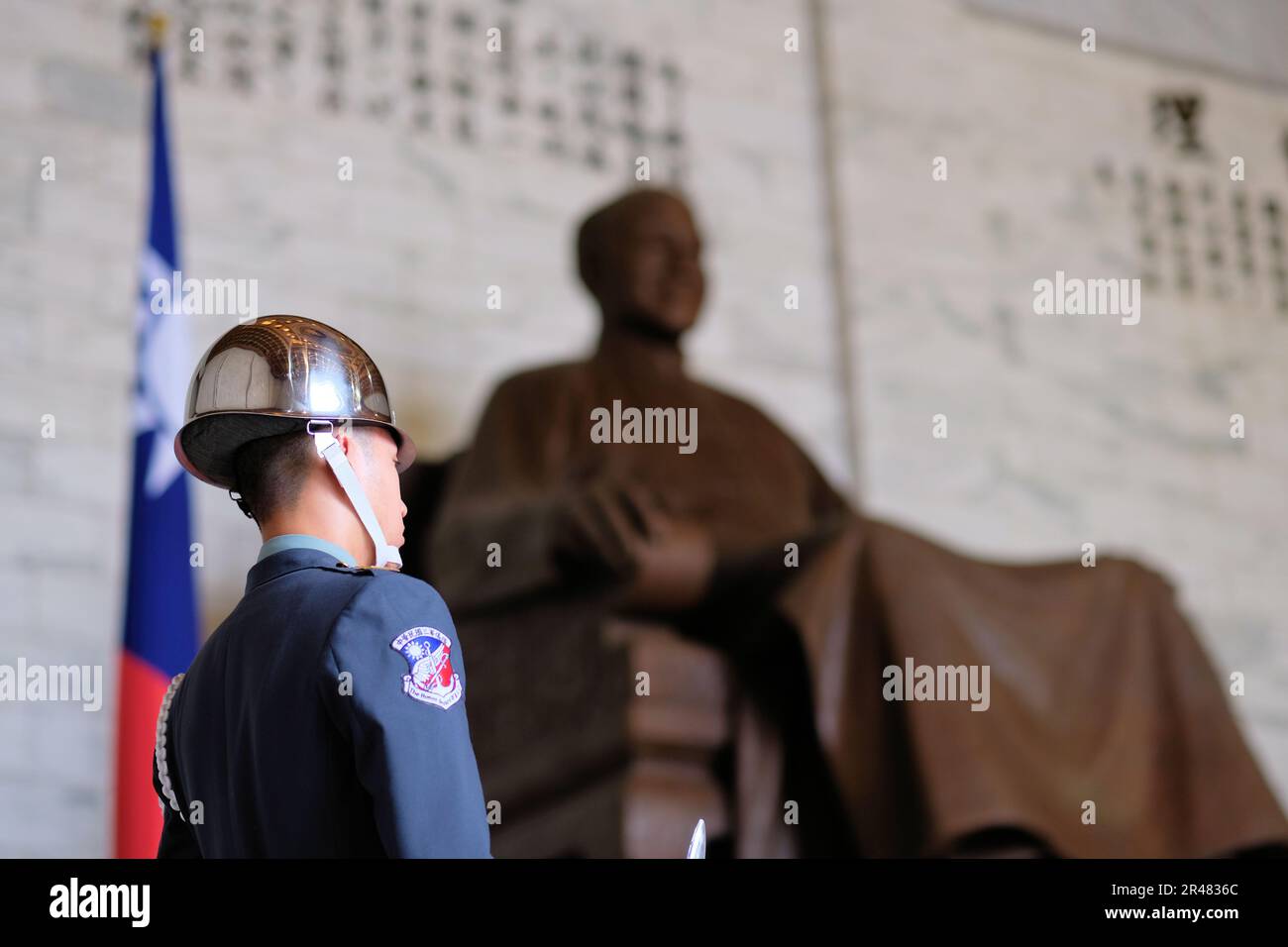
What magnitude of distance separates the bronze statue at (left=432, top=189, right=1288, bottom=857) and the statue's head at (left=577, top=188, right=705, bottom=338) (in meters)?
0.34

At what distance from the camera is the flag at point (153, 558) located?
3.30m

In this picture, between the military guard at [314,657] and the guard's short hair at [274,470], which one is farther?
the guard's short hair at [274,470]

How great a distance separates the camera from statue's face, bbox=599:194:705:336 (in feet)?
13.1

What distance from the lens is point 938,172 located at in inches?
215

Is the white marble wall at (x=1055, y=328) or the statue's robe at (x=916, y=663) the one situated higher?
the white marble wall at (x=1055, y=328)

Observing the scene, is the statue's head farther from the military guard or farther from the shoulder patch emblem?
the shoulder patch emblem

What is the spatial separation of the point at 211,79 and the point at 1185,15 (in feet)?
10.6

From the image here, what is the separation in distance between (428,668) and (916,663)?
209 centimetres

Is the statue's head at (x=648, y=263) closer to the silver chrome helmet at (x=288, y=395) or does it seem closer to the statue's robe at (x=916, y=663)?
the statue's robe at (x=916, y=663)

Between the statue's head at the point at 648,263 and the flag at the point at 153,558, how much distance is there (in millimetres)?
911

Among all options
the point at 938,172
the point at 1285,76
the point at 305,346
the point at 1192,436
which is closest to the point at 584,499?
the point at 305,346

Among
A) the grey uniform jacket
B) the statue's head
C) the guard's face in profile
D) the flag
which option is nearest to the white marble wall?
the statue's head

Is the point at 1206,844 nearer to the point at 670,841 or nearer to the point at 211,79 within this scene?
the point at 670,841

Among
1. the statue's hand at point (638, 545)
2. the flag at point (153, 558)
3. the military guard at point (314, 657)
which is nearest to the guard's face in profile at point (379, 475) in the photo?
the military guard at point (314, 657)
